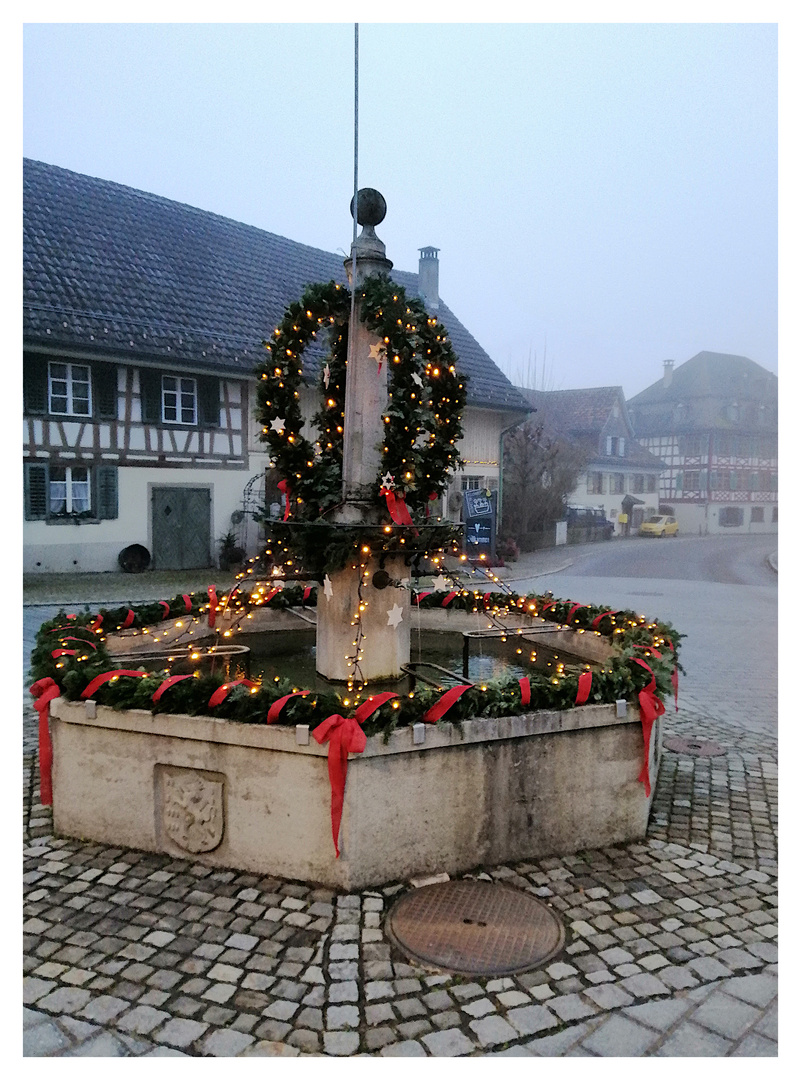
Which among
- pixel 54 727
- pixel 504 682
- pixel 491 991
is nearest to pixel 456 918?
pixel 491 991

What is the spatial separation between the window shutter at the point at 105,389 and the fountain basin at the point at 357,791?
45.3 ft

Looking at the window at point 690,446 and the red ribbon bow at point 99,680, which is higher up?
the window at point 690,446

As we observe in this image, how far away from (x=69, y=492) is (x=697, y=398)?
92.3 feet

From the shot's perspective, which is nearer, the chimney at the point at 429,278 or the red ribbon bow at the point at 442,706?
the red ribbon bow at the point at 442,706

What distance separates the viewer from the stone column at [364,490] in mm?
5242

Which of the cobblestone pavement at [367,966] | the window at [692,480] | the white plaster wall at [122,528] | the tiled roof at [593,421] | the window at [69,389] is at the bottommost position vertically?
the cobblestone pavement at [367,966]

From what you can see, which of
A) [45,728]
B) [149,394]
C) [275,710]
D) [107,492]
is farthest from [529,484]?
[275,710]

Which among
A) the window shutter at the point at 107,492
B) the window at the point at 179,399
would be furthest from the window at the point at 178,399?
the window shutter at the point at 107,492

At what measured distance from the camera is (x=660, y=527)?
116 feet

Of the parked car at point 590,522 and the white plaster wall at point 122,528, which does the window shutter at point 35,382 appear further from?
the parked car at point 590,522

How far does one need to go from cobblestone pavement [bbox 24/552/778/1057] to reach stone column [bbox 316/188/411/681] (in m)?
1.70

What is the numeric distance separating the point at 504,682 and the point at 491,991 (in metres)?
1.65

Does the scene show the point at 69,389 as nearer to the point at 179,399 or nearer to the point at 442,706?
the point at 179,399

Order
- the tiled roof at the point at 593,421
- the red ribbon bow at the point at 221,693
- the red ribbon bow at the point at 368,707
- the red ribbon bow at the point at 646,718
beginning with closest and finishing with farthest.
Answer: the red ribbon bow at the point at 368,707
the red ribbon bow at the point at 221,693
the red ribbon bow at the point at 646,718
the tiled roof at the point at 593,421
